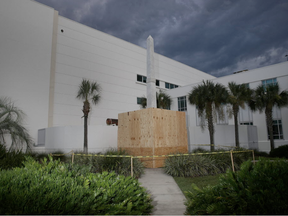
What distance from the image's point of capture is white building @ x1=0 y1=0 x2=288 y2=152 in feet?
69.5

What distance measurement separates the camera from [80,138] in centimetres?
1922

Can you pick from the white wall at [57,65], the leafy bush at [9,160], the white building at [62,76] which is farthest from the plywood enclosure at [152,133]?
the white wall at [57,65]

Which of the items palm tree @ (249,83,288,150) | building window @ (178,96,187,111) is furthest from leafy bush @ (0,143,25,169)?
building window @ (178,96,187,111)

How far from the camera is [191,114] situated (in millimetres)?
30016

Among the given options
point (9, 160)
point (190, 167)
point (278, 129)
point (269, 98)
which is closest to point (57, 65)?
point (9, 160)

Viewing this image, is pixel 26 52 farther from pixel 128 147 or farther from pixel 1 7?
pixel 128 147

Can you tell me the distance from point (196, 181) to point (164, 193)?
2023 millimetres

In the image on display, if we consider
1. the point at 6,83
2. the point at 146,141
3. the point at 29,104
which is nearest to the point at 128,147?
the point at 146,141

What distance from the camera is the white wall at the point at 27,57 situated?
70.5 ft

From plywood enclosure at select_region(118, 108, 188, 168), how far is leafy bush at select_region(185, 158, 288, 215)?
7.29 m

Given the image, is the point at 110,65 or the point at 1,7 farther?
the point at 110,65

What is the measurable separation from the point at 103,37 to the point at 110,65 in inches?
160

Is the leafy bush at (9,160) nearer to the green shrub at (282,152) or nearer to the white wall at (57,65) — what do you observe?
the white wall at (57,65)

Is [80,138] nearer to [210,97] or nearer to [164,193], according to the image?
[210,97]
